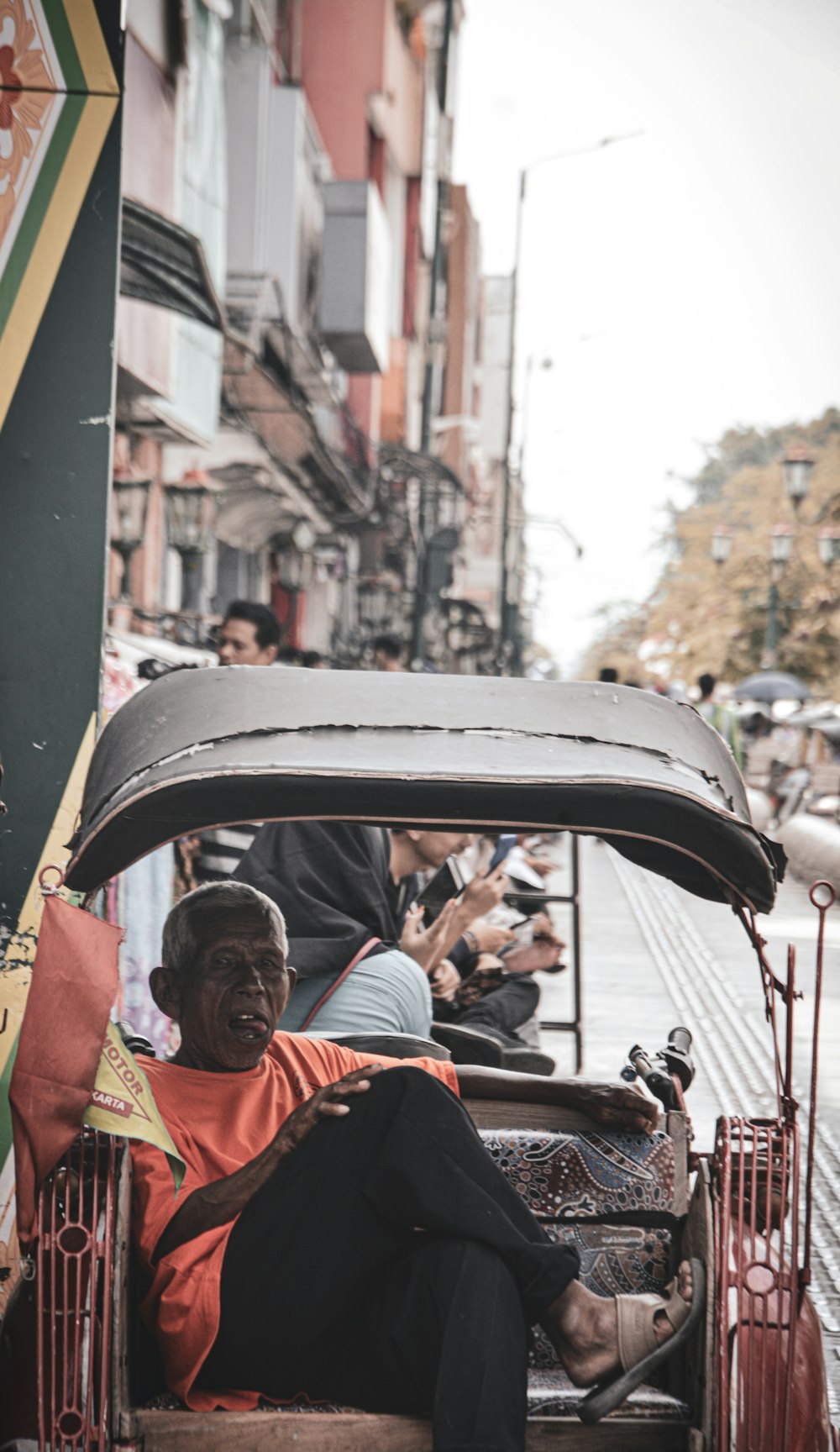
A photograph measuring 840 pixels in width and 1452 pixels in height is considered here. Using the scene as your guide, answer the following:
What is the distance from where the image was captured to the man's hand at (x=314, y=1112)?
11.2 ft

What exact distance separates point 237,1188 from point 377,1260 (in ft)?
1.13

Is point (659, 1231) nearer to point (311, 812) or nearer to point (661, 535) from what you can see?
point (311, 812)

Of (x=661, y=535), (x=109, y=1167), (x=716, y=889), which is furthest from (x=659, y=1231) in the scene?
(x=661, y=535)

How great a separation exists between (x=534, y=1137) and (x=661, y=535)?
196 ft

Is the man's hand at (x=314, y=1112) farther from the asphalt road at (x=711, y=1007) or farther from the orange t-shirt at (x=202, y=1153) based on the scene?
the asphalt road at (x=711, y=1007)

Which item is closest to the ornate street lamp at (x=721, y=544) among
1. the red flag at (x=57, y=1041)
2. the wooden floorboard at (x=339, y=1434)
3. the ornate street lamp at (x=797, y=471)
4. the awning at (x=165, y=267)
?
the ornate street lamp at (x=797, y=471)

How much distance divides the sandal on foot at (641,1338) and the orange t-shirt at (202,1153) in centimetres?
74

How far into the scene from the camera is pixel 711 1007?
1040 centimetres

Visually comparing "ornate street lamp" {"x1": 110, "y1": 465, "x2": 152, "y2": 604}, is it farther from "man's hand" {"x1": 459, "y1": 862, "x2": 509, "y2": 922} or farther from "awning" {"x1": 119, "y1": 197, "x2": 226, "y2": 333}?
"man's hand" {"x1": 459, "y1": 862, "x2": 509, "y2": 922}

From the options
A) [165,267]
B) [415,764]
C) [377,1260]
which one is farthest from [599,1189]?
[165,267]

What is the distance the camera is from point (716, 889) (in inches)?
151

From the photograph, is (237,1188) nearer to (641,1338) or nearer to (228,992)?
(228,992)

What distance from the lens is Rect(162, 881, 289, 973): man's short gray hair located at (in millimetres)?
3812

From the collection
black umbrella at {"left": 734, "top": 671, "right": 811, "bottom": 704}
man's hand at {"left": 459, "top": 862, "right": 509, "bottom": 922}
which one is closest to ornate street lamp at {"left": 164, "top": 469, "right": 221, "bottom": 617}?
man's hand at {"left": 459, "top": 862, "right": 509, "bottom": 922}
